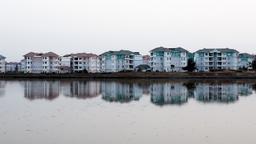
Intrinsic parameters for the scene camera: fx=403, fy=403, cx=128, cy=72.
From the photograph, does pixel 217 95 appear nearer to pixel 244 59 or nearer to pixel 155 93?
pixel 155 93

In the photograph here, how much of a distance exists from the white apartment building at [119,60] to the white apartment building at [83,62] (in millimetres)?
3473

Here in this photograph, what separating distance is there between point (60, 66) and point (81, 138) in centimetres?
8553

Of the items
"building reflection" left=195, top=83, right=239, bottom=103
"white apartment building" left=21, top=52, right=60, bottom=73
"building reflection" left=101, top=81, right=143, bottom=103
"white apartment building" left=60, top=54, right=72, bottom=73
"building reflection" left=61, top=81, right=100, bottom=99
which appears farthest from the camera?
"white apartment building" left=60, top=54, right=72, bottom=73


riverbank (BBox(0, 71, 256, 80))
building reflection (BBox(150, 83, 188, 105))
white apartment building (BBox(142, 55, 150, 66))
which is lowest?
building reflection (BBox(150, 83, 188, 105))

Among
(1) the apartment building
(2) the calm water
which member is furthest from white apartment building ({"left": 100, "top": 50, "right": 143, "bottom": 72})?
(2) the calm water

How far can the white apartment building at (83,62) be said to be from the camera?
9512 cm

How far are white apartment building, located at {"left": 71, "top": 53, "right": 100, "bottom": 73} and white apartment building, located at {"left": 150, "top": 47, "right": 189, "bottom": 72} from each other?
644 inches

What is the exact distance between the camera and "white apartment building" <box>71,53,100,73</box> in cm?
9512

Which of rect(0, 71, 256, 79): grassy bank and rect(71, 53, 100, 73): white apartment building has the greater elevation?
rect(71, 53, 100, 73): white apartment building

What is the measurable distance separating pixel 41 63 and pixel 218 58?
131 ft

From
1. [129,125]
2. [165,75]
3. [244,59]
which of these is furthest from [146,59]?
[129,125]

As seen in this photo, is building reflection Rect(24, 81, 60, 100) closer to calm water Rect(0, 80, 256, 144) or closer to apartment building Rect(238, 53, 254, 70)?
calm water Rect(0, 80, 256, 144)

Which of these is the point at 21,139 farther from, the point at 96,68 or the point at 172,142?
the point at 96,68

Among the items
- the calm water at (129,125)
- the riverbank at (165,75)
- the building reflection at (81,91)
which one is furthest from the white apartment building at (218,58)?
the calm water at (129,125)
